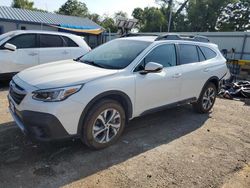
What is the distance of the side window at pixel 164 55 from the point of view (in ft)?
14.0

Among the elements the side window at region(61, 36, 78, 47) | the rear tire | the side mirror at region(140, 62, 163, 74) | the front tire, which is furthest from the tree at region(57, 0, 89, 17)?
the front tire

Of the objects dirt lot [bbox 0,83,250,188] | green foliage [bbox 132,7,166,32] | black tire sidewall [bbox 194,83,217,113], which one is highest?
green foliage [bbox 132,7,166,32]

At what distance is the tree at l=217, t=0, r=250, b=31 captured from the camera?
117 ft

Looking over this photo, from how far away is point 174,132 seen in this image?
4.66 metres

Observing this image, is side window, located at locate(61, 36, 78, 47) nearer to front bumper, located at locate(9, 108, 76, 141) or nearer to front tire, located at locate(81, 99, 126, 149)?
front tire, located at locate(81, 99, 126, 149)

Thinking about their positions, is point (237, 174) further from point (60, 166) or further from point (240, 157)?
point (60, 166)

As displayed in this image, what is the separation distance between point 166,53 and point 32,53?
4579 mm

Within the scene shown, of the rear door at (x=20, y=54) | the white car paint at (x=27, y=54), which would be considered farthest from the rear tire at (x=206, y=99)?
the rear door at (x=20, y=54)

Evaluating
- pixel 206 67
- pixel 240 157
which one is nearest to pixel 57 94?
pixel 240 157

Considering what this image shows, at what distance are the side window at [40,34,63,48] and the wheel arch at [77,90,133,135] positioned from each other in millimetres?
4823

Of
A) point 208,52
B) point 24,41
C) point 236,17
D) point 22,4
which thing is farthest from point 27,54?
point 22,4

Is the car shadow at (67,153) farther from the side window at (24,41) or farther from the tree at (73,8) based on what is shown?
the tree at (73,8)

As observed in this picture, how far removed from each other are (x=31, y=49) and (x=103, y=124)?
486 cm

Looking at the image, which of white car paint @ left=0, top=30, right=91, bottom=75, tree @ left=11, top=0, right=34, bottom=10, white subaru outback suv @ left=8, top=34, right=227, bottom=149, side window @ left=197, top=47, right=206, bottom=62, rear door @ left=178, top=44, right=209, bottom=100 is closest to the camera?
white subaru outback suv @ left=8, top=34, right=227, bottom=149
